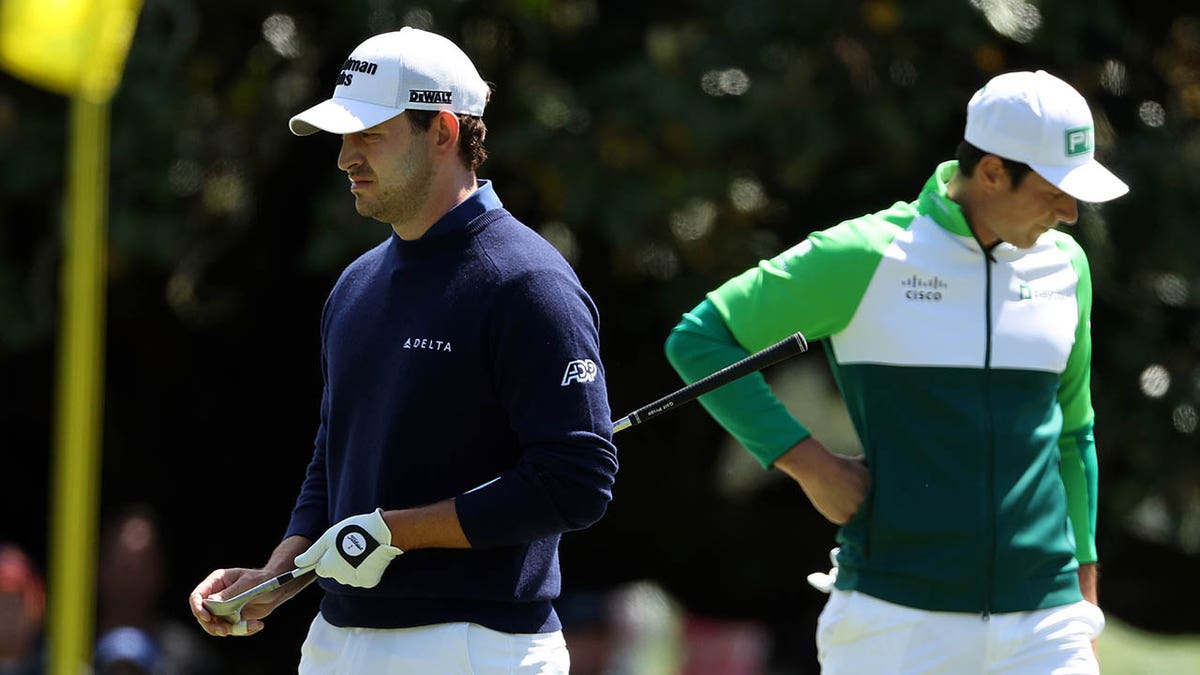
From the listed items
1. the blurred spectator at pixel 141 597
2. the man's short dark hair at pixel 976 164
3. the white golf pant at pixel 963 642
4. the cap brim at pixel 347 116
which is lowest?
the blurred spectator at pixel 141 597

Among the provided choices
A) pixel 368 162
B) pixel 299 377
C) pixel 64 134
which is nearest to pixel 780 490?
pixel 299 377

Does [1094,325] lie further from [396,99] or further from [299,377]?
[396,99]

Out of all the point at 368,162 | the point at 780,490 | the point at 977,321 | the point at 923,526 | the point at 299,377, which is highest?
the point at 368,162

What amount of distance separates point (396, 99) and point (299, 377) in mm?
6288

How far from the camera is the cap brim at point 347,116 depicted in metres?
3.25

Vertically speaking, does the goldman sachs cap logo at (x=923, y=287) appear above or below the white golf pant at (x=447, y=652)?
above

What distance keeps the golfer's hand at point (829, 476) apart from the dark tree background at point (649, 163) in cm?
326

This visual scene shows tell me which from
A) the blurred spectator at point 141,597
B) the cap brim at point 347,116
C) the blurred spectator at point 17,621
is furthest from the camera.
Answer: the blurred spectator at point 141,597

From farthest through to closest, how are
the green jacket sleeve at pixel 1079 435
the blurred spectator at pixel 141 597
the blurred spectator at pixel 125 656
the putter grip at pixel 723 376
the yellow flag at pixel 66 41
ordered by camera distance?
1. the blurred spectator at pixel 141 597
2. the blurred spectator at pixel 125 656
3. the yellow flag at pixel 66 41
4. the green jacket sleeve at pixel 1079 435
5. the putter grip at pixel 723 376

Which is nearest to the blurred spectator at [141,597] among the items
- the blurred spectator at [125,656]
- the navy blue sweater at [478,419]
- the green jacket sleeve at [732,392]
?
the blurred spectator at [125,656]

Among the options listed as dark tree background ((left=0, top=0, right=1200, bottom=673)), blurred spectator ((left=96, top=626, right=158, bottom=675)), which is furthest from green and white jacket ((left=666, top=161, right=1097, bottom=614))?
blurred spectator ((left=96, top=626, right=158, bottom=675))

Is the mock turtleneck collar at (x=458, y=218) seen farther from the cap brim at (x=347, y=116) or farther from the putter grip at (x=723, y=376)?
the putter grip at (x=723, y=376)

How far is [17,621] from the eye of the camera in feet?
25.3

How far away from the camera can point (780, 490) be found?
9773 mm
